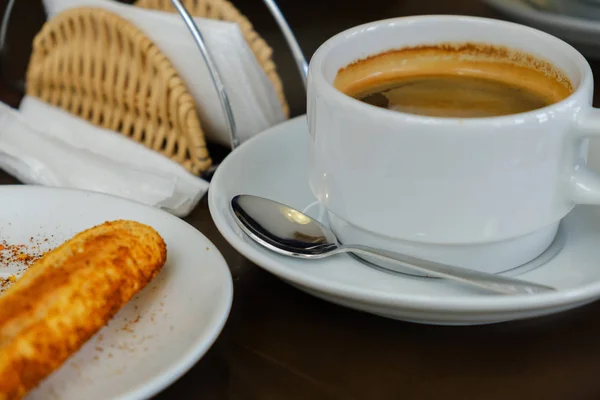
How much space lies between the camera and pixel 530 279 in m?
0.45

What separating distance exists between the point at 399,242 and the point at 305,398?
122 mm

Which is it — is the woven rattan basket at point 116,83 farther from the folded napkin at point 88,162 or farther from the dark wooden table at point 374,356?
the dark wooden table at point 374,356

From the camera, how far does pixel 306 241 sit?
1.54ft

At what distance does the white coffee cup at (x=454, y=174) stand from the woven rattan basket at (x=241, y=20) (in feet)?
0.76

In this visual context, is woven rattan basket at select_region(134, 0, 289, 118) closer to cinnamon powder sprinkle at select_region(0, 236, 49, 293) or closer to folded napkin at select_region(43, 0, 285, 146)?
folded napkin at select_region(43, 0, 285, 146)

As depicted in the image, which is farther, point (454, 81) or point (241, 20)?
point (241, 20)

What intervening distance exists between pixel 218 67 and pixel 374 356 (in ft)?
1.14

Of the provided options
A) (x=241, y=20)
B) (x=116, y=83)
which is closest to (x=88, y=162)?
(x=116, y=83)

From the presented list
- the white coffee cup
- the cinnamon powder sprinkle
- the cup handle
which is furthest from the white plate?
the cup handle

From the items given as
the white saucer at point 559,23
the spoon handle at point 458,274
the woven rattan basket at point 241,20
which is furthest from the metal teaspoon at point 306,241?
the white saucer at point 559,23

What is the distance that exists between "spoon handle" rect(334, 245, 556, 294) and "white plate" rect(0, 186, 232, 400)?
10 cm

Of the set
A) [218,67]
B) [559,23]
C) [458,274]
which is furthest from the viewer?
[559,23]

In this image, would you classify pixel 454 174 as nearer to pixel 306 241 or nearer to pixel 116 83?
pixel 306 241

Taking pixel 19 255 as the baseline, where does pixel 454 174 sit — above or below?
above
